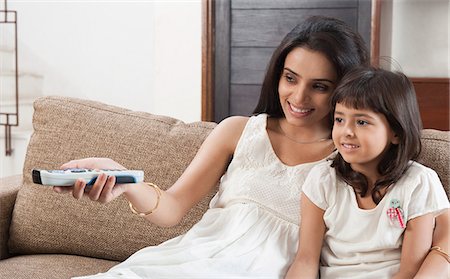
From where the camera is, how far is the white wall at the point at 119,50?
477cm

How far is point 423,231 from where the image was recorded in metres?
1.80

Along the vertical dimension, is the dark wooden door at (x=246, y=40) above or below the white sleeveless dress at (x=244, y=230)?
above

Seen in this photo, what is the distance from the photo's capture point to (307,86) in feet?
6.62

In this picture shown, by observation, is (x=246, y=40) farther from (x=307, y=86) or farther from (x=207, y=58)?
(x=307, y=86)

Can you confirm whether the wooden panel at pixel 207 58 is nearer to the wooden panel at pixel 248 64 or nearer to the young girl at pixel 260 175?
the wooden panel at pixel 248 64

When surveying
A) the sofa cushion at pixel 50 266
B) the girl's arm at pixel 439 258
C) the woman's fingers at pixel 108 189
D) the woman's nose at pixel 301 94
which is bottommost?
the sofa cushion at pixel 50 266

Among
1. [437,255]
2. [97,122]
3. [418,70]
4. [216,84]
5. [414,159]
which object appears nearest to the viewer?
[437,255]

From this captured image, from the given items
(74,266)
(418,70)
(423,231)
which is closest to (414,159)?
(423,231)

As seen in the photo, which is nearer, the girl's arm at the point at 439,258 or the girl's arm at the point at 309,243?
the girl's arm at the point at 439,258

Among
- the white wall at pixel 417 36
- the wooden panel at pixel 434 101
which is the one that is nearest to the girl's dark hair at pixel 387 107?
the wooden panel at pixel 434 101

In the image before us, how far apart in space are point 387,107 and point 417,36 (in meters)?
2.68

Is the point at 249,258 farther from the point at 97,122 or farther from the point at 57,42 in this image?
the point at 57,42

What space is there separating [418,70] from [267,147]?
2428 mm

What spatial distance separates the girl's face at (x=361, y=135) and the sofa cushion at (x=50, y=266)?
2.68 ft
